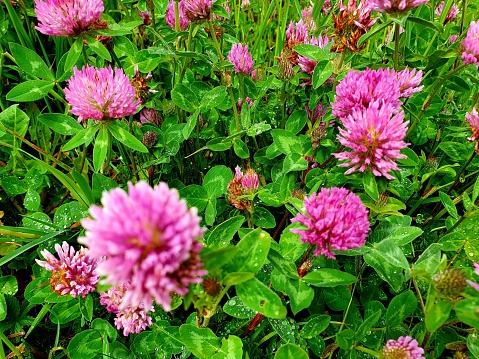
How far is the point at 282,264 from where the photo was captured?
1.36 m

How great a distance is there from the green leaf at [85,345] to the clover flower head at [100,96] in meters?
0.81

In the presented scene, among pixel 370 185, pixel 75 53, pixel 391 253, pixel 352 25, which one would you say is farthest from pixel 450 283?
pixel 75 53

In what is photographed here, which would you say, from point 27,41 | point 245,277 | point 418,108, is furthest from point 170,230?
point 27,41

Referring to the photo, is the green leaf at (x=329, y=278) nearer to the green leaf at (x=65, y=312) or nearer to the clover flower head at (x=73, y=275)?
the clover flower head at (x=73, y=275)

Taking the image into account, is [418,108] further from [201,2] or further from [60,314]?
[60,314]

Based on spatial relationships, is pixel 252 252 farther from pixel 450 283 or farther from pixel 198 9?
pixel 198 9

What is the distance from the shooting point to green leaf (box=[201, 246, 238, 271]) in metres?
0.91

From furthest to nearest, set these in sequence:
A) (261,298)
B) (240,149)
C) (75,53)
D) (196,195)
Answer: (240,149) → (196,195) → (75,53) → (261,298)

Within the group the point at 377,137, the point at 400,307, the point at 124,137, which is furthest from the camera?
the point at 124,137

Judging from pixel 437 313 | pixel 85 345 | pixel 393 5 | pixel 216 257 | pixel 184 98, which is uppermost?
pixel 393 5

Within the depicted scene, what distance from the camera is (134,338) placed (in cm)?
171

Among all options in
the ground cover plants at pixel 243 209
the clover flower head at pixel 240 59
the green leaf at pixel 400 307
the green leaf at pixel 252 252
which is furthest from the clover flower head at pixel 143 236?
the clover flower head at pixel 240 59

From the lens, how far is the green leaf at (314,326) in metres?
1.56

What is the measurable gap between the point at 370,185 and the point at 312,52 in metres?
0.72
